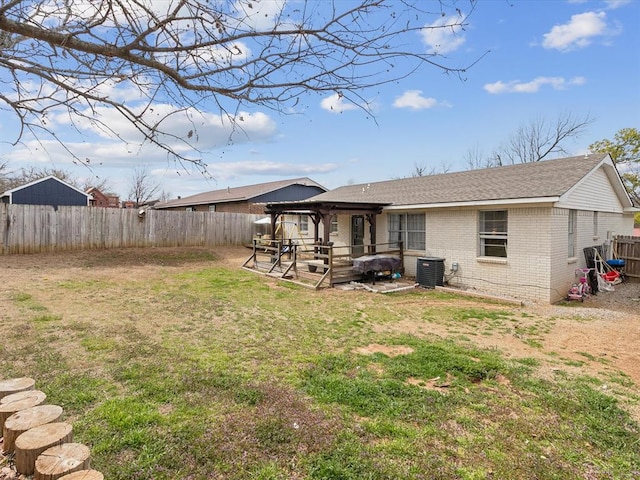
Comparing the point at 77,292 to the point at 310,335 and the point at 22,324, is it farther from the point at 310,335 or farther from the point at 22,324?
the point at 310,335

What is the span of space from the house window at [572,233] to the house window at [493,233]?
2.10m

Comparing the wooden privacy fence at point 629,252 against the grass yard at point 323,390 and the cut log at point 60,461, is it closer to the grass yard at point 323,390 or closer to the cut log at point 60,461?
the grass yard at point 323,390

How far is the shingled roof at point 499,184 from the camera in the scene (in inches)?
382

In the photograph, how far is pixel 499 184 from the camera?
36.6 ft

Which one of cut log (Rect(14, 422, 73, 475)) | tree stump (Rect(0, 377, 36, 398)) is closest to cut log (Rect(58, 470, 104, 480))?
cut log (Rect(14, 422, 73, 475))

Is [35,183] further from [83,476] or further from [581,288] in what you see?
[581,288]

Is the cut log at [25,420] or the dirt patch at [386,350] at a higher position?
the cut log at [25,420]

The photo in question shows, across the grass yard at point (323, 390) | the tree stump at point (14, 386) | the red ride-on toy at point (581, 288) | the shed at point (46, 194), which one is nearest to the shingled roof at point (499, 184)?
the red ride-on toy at point (581, 288)

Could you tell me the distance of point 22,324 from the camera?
624cm

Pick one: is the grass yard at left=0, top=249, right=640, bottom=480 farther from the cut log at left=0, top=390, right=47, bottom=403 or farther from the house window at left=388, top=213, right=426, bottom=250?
the house window at left=388, top=213, right=426, bottom=250

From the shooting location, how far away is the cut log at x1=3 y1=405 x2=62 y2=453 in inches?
94.1

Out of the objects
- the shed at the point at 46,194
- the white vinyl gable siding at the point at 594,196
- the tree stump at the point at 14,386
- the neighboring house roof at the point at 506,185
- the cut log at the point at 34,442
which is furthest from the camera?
the shed at the point at 46,194

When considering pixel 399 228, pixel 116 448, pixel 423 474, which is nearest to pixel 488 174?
pixel 399 228

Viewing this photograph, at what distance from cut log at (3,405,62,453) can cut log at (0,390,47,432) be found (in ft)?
0.31
